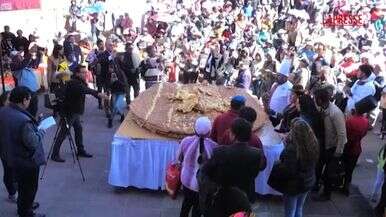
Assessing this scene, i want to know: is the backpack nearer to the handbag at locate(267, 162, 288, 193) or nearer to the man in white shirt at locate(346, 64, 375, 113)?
the man in white shirt at locate(346, 64, 375, 113)

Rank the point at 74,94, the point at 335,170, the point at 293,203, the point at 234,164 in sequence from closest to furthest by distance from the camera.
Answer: the point at 234,164
the point at 293,203
the point at 335,170
the point at 74,94

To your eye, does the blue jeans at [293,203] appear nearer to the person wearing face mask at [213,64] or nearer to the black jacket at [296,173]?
the black jacket at [296,173]

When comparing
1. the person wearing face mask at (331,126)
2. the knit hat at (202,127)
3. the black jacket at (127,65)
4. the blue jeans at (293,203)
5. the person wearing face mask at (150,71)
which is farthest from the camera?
the person wearing face mask at (150,71)

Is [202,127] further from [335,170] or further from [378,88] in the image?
[378,88]

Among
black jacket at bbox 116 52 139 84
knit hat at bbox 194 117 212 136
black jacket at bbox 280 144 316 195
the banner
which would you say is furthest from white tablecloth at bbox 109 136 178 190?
black jacket at bbox 116 52 139 84

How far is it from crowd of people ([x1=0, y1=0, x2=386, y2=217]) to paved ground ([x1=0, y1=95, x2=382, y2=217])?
0.29 m

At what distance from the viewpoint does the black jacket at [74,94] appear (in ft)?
29.9

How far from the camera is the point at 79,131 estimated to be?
9633mm

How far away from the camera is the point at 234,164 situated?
17.5 feet

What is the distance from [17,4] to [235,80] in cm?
501

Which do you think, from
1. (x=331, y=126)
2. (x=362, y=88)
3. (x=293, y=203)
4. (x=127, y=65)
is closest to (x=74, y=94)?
(x=127, y=65)

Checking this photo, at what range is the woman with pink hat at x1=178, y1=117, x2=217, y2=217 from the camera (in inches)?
243

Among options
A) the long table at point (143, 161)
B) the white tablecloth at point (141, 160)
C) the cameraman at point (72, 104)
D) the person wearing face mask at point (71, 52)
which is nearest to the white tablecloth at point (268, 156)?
the long table at point (143, 161)

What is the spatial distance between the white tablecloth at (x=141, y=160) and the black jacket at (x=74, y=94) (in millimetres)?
1339
